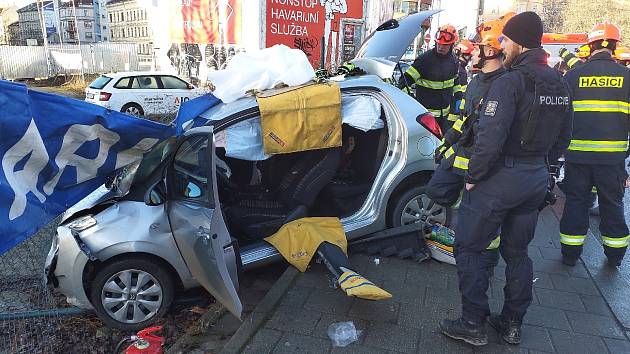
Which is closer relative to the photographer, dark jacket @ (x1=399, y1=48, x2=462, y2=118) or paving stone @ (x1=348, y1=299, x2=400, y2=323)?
paving stone @ (x1=348, y1=299, x2=400, y2=323)

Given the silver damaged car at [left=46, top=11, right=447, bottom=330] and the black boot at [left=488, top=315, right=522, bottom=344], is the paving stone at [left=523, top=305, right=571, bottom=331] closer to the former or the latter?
the black boot at [left=488, top=315, right=522, bottom=344]

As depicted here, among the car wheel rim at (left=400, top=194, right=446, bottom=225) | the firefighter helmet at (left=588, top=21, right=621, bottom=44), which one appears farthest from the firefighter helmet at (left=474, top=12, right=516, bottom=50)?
the car wheel rim at (left=400, top=194, right=446, bottom=225)

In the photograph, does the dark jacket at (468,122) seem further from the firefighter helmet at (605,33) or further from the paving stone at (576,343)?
the firefighter helmet at (605,33)

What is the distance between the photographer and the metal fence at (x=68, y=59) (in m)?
27.1

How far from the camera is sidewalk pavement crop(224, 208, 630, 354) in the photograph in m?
2.91

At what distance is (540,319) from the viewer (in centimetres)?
323

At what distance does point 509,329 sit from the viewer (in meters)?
2.92

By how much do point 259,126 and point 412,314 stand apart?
73.6 inches

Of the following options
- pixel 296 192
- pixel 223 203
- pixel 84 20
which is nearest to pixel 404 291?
pixel 296 192

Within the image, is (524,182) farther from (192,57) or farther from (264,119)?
(192,57)

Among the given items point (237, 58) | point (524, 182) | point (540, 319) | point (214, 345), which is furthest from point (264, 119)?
point (540, 319)

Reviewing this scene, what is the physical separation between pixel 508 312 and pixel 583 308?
863 mm

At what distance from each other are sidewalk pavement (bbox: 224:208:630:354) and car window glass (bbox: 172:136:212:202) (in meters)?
0.95

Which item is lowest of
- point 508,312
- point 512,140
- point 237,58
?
point 508,312
